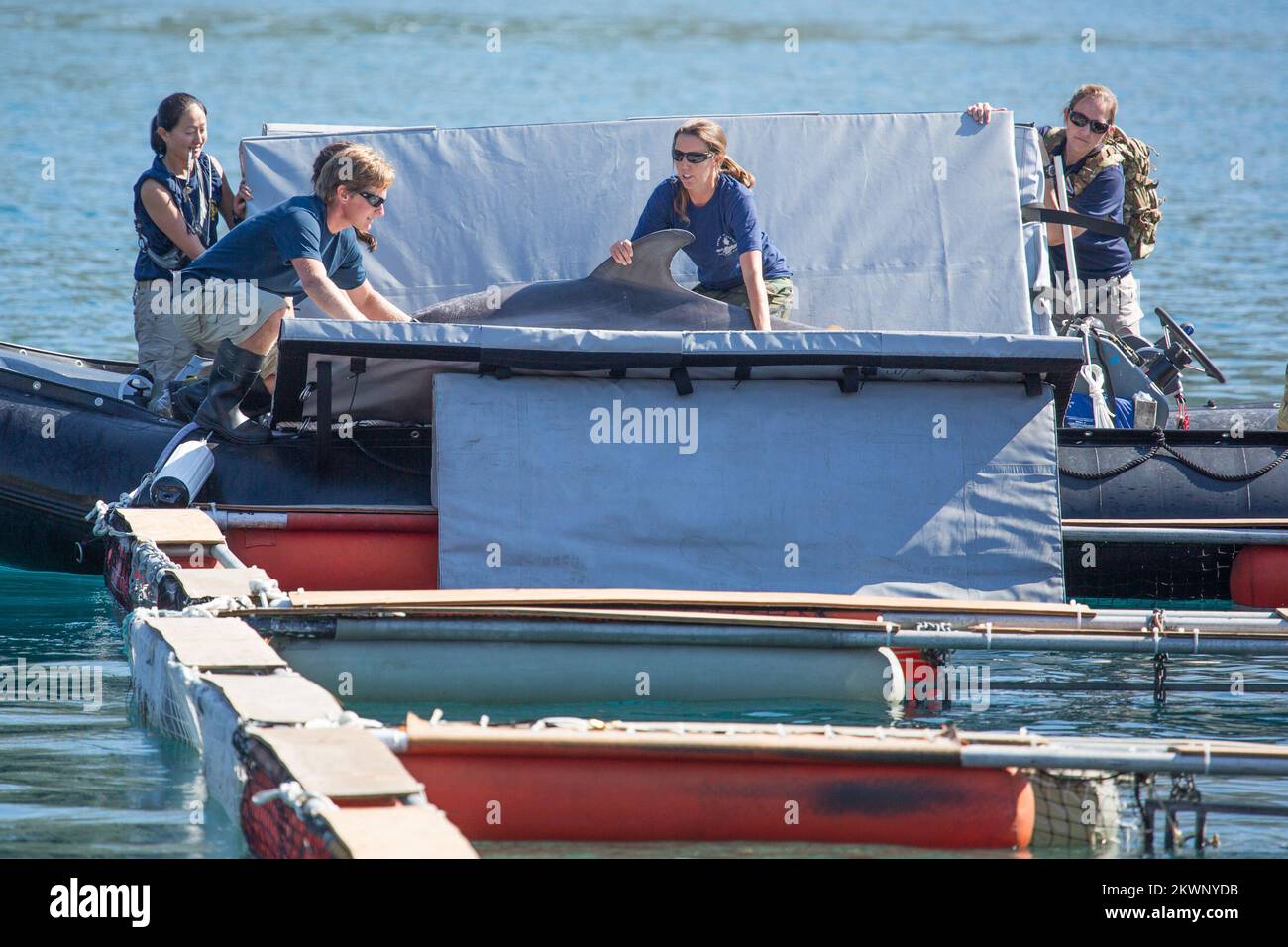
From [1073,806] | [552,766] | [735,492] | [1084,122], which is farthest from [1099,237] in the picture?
[552,766]

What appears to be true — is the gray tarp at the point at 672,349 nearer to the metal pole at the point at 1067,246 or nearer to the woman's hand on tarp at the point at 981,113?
the woman's hand on tarp at the point at 981,113

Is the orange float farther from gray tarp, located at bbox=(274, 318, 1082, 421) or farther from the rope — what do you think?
the rope

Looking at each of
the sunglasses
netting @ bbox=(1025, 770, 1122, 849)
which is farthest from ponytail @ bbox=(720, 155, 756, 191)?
netting @ bbox=(1025, 770, 1122, 849)

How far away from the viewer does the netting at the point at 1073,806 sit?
4785 mm

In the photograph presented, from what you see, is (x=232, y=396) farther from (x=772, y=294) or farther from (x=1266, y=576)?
(x=1266, y=576)

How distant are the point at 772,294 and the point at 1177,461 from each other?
198cm

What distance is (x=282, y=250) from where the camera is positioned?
7082 millimetres

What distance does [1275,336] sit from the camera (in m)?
15.8

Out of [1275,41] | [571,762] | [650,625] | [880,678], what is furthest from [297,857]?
[1275,41]

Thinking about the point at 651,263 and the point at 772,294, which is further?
the point at 772,294

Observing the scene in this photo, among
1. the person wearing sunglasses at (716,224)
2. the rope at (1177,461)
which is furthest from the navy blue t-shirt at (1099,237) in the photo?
the person wearing sunglasses at (716,224)

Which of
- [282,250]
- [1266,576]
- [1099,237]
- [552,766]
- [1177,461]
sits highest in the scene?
[1099,237]

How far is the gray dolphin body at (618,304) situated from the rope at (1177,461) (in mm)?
1395
